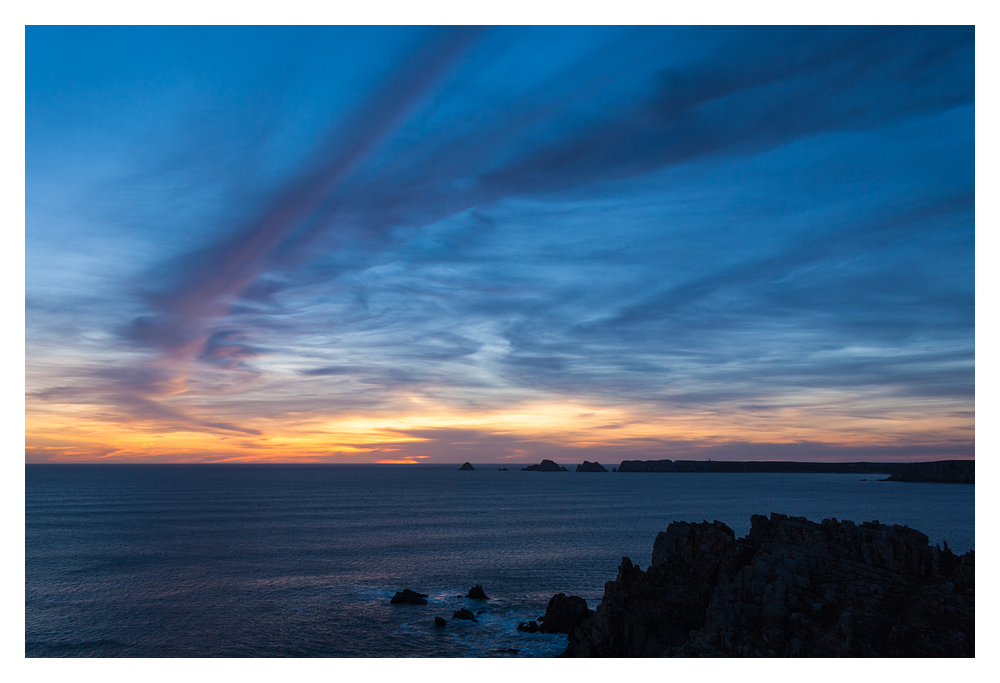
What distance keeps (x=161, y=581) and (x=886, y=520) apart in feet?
316

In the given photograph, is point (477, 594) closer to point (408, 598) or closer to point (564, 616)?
point (408, 598)

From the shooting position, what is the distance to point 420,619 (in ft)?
110

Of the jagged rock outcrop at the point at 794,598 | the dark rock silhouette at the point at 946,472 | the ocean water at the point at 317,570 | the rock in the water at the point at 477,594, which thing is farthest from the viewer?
the dark rock silhouette at the point at 946,472

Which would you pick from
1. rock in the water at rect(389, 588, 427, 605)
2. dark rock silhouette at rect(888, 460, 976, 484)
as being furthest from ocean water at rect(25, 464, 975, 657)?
dark rock silhouette at rect(888, 460, 976, 484)

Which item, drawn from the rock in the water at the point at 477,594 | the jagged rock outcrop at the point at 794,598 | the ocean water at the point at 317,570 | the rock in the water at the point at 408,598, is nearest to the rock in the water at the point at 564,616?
the ocean water at the point at 317,570

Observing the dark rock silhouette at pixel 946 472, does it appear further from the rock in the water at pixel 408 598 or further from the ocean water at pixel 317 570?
the rock in the water at pixel 408 598

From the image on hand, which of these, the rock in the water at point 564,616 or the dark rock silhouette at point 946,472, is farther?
the dark rock silhouette at point 946,472

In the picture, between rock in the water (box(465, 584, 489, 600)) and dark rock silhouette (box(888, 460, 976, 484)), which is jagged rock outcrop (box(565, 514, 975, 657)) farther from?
dark rock silhouette (box(888, 460, 976, 484))

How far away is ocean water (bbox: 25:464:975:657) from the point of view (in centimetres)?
3036

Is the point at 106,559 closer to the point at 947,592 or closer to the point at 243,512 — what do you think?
the point at 243,512

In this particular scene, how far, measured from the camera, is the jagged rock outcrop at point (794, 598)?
18094 mm

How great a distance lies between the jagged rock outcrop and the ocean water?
202 inches

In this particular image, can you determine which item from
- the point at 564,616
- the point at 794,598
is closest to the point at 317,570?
the point at 564,616

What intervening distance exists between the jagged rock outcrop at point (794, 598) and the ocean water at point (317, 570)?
512cm
